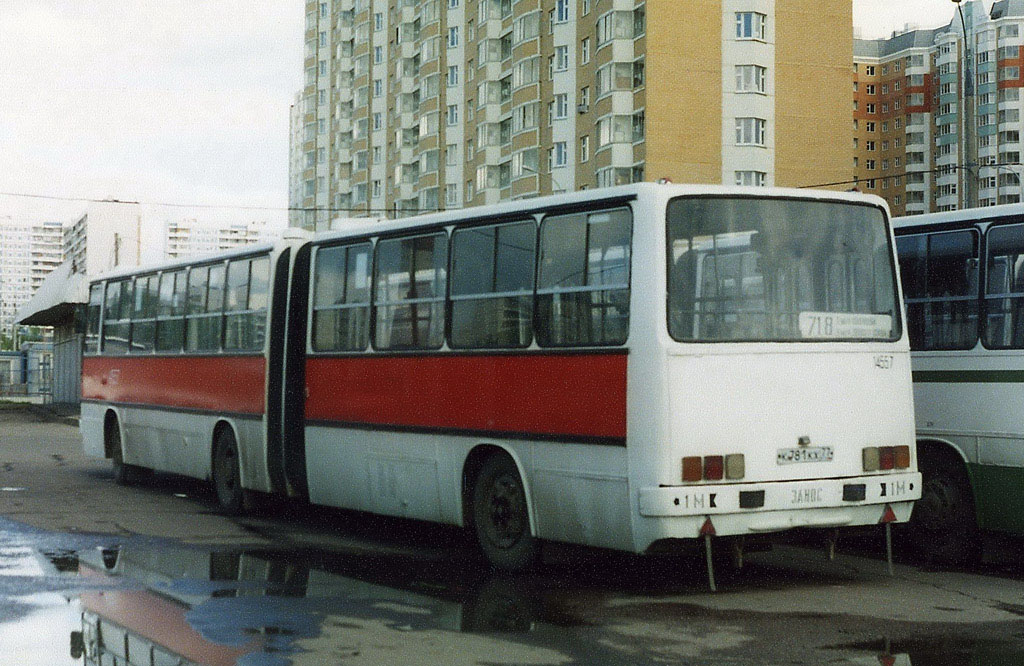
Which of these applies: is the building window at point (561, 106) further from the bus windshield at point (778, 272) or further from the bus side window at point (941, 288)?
the bus windshield at point (778, 272)

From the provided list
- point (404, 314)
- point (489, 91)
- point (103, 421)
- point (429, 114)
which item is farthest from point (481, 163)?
point (404, 314)

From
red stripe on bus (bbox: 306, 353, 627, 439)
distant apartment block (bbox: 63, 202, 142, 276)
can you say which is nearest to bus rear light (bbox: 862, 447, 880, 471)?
red stripe on bus (bbox: 306, 353, 627, 439)

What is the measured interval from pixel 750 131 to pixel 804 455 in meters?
56.0

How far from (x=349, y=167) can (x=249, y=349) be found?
97559mm

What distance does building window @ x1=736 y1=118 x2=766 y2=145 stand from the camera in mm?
64875

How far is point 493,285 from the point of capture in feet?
39.3

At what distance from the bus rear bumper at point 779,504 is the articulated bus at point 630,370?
2cm

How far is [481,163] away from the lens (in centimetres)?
8456

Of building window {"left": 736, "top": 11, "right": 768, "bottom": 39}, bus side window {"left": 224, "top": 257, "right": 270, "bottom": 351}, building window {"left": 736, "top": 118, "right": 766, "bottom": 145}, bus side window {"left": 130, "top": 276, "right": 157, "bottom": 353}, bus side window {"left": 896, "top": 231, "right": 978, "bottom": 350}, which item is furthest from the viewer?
building window {"left": 736, "top": 11, "right": 768, "bottom": 39}

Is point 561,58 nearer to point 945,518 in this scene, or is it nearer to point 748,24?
point 748,24

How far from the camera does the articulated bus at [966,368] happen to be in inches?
459

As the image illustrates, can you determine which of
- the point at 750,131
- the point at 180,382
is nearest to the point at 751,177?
the point at 750,131

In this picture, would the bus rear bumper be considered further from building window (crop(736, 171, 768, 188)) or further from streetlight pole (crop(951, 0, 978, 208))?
building window (crop(736, 171, 768, 188))

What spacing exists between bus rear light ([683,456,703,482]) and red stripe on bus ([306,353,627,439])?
0.52 m
